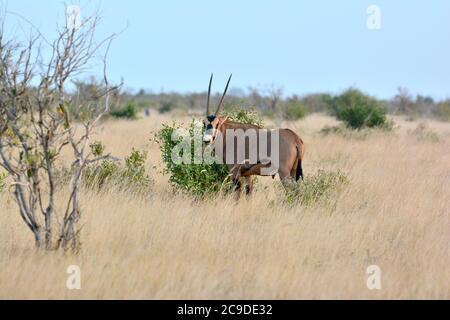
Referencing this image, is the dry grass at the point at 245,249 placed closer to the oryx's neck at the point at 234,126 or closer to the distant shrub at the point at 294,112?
the oryx's neck at the point at 234,126

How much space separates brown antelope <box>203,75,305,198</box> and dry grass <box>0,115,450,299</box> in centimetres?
41

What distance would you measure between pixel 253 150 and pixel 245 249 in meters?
3.14

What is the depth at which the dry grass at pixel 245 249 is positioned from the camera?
596 cm

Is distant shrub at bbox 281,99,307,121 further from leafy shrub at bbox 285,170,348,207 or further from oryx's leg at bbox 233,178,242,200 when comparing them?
oryx's leg at bbox 233,178,242,200

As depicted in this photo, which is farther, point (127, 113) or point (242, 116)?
point (127, 113)

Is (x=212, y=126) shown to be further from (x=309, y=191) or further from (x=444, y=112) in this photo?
(x=444, y=112)

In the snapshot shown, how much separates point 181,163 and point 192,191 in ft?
1.52

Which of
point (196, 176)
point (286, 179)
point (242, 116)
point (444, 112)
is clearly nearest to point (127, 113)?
point (444, 112)

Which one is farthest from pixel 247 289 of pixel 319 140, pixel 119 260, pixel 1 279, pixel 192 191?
pixel 319 140

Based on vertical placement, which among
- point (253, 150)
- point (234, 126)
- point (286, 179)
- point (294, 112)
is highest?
point (234, 126)

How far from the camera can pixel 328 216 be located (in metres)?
8.72

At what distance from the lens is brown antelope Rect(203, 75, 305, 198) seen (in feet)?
33.0

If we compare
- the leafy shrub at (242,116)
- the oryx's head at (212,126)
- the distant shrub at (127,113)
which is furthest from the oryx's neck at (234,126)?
the distant shrub at (127,113)

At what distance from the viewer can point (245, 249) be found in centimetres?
716
